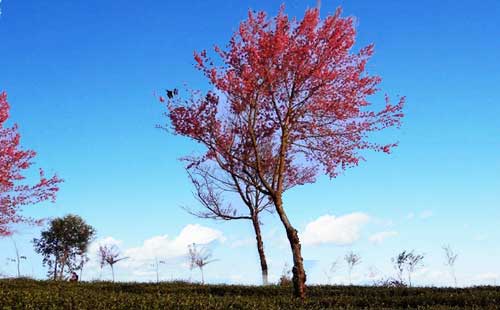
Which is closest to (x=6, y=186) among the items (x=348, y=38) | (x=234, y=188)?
(x=234, y=188)

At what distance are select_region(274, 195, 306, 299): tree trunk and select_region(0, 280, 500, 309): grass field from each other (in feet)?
1.59

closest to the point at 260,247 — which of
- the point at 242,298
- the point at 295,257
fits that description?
the point at 295,257

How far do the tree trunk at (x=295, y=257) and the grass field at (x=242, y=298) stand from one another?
1.59 feet

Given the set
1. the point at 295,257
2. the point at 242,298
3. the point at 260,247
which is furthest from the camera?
the point at 260,247

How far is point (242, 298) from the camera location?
17.7m

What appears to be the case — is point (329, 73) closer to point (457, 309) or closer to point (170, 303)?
point (457, 309)

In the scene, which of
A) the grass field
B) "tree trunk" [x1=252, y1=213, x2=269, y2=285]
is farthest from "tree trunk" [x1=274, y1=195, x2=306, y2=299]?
"tree trunk" [x1=252, y1=213, x2=269, y2=285]

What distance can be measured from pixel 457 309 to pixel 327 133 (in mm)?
8960

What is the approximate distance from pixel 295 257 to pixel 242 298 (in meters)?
3.42

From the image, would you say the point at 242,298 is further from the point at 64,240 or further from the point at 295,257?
the point at 64,240

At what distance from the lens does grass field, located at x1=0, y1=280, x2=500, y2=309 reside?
46.8ft

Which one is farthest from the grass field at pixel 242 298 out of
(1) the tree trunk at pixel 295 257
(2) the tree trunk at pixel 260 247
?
(2) the tree trunk at pixel 260 247

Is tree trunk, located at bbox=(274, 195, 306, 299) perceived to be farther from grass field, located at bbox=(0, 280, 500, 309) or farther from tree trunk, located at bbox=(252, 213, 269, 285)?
tree trunk, located at bbox=(252, 213, 269, 285)

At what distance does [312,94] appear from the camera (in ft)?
70.8
